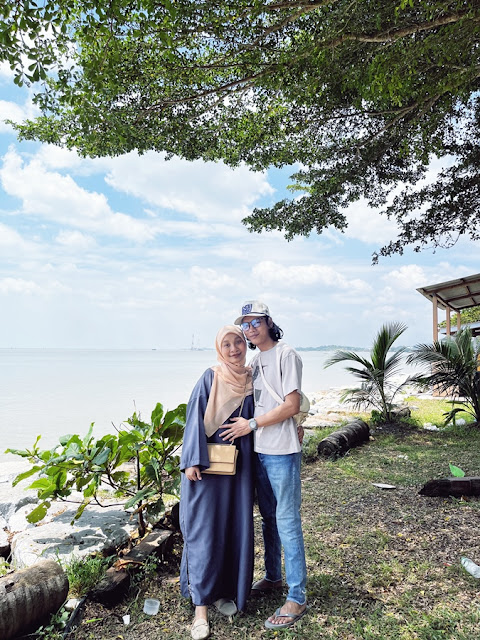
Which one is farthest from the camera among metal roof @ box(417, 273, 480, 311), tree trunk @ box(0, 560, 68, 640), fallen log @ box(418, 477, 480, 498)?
metal roof @ box(417, 273, 480, 311)

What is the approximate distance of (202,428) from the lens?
9.08 ft

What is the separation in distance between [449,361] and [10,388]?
22.2 metres

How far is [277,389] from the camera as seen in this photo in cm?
280

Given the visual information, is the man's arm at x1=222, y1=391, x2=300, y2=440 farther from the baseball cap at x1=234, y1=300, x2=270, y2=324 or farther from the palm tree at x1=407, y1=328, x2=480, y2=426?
the palm tree at x1=407, y1=328, x2=480, y2=426

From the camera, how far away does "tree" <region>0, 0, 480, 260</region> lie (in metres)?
4.97

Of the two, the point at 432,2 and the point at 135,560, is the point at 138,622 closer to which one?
the point at 135,560

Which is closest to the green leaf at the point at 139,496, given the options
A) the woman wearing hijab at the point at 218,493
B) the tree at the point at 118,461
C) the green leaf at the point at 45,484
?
the tree at the point at 118,461

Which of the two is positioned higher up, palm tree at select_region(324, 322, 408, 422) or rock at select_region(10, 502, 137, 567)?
palm tree at select_region(324, 322, 408, 422)

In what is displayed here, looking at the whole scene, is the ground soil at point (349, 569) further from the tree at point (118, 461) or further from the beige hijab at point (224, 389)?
the beige hijab at point (224, 389)

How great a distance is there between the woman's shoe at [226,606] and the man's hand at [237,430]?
1.04 metres

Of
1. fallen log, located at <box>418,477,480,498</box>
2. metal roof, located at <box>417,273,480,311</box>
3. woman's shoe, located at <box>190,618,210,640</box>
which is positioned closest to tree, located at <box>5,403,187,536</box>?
woman's shoe, located at <box>190,618,210,640</box>

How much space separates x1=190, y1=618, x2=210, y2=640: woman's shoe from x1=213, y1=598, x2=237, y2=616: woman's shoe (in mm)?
160

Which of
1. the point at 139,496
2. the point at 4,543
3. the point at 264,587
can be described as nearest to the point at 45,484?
the point at 139,496

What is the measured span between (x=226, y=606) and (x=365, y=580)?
1.02 meters
